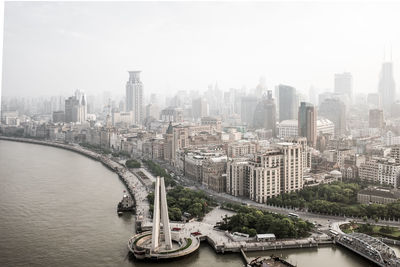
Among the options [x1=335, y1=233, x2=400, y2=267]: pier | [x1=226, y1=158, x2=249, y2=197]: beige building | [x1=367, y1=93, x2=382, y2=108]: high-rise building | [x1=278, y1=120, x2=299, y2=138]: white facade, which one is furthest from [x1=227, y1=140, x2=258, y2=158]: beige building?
[x1=367, y1=93, x2=382, y2=108]: high-rise building

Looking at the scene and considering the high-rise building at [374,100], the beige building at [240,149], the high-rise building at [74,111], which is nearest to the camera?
the beige building at [240,149]

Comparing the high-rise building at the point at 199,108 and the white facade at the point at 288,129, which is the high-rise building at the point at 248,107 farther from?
the white facade at the point at 288,129

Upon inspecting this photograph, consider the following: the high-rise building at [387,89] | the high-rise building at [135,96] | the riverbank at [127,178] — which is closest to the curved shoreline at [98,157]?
the riverbank at [127,178]

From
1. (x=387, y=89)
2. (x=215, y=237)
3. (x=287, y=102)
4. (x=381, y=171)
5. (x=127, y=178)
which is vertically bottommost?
(x=215, y=237)

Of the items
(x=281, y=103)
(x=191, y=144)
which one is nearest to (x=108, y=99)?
(x=281, y=103)

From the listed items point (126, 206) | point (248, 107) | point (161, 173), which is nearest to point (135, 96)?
point (248, 107)

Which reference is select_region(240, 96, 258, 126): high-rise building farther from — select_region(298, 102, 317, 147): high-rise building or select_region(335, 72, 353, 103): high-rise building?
select_region(298, 102, 317, 147): high-rise building

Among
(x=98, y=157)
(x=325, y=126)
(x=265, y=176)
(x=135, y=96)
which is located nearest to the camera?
(x=265, y=176)

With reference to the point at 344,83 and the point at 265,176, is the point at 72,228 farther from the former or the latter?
the point at 344,83
